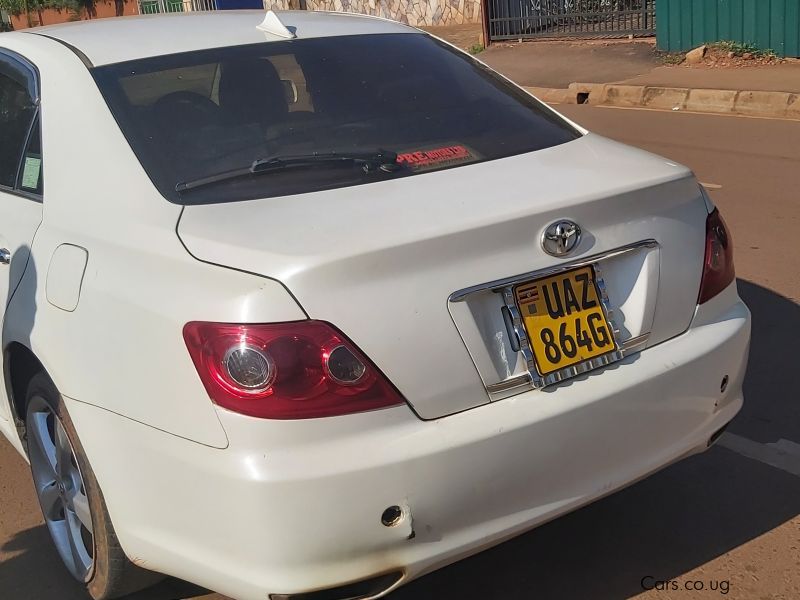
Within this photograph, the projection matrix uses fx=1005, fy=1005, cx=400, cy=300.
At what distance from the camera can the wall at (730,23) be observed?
12844 millimetres

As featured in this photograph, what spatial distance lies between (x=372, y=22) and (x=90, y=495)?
2.00 metres

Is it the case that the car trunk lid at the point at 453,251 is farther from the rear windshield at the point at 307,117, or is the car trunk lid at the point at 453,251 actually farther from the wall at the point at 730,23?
the wall at the point at 730,23

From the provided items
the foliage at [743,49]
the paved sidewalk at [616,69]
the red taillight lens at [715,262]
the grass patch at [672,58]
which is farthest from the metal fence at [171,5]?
the red taillight lens at [715,262]

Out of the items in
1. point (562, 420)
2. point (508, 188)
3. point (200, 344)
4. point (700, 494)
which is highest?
point (508, 188)

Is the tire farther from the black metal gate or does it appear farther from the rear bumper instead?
the black metal gate

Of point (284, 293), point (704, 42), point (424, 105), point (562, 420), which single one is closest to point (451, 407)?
point (562, 420)

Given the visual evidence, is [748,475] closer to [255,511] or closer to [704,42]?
[255,511]

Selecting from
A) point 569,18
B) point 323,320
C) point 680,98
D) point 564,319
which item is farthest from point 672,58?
point 323,320

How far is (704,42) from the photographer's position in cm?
1412

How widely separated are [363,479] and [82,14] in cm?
4555

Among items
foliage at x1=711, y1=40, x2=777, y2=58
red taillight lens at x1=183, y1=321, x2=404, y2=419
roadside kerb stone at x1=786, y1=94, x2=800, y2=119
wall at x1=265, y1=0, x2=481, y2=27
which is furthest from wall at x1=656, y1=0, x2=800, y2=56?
red taillight lens at x1=183, y1=321, x2=404, y2=419

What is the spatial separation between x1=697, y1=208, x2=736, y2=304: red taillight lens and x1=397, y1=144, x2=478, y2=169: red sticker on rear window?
2.33 ft

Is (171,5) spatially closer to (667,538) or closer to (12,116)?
(12,116)

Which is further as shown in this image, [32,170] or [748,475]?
[748,475]
